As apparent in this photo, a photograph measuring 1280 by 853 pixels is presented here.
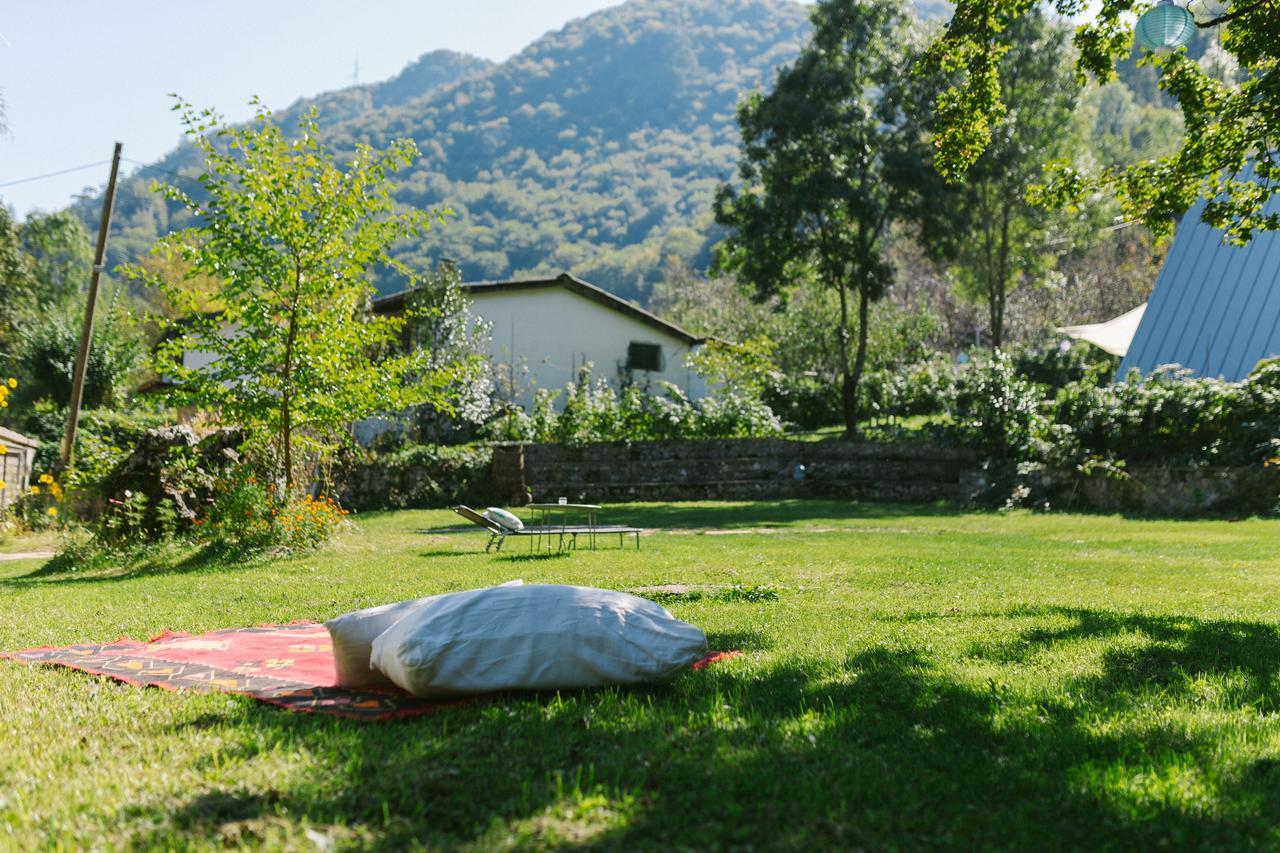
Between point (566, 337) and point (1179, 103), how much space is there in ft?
78.6

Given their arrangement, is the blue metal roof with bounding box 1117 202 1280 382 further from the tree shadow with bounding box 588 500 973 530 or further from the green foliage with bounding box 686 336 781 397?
the green foliage with bounding box 686 336 781 397

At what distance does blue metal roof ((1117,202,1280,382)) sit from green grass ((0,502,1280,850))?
1538 cm

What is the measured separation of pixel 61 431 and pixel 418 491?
1030cm

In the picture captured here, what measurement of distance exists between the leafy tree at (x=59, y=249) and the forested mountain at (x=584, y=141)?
41.2 meters

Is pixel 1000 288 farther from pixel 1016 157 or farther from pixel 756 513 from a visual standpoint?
pixel 756 513

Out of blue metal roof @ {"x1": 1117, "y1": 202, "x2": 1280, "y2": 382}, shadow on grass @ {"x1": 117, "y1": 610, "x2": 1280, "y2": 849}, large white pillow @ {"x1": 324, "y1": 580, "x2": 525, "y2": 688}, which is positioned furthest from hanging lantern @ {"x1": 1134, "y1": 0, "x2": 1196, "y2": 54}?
blue metal roof @ {"x1": 1117, "y1": 202, "x2": 1280, "y2": 382}

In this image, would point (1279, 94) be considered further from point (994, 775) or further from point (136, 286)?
point (136, 286)

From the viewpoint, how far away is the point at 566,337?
31.6 meters

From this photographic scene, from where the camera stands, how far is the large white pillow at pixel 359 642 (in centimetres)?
471

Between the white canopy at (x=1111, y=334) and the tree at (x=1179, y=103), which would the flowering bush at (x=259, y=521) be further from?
the white canopy at (x=1111, y=334)

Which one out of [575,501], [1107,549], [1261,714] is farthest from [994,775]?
[575,501]

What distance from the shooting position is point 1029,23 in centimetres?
2770

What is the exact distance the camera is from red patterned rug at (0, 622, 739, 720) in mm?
4379

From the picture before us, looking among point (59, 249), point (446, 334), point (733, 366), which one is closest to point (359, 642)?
point (446, 334)
